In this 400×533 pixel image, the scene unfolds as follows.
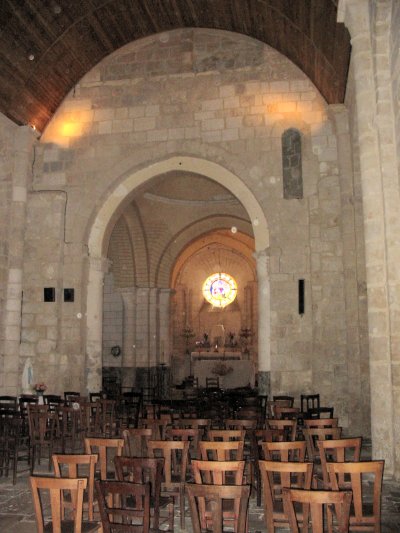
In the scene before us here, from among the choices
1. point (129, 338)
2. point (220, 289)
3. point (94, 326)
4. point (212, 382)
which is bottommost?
point (212, 382)

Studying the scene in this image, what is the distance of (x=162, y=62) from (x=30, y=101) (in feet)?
10.4

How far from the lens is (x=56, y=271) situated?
13000 mm

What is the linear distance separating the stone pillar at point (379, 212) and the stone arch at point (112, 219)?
493 centimetres

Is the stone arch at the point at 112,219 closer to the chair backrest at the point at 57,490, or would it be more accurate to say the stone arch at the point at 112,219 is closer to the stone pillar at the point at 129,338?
the stone pillar at the point at 129,338

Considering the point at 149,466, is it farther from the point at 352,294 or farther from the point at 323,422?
the point at 352,294

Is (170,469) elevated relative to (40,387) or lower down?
lower down

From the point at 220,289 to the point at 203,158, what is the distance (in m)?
14.2

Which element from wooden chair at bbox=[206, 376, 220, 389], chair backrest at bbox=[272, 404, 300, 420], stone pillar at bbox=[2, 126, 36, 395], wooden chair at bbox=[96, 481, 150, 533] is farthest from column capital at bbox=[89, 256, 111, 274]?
wooden chair at bbox=[96, 481, 150, 533]

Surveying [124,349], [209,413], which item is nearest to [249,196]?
[209,413]

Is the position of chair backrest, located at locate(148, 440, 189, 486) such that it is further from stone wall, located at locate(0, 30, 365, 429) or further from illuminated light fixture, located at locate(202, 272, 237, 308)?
illuminated light fixture, located at locate(202, 272, 237, 308)

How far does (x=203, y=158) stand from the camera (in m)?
13.0

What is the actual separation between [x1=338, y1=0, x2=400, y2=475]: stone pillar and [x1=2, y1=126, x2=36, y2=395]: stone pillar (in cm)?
799

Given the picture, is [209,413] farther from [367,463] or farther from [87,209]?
[87,209]

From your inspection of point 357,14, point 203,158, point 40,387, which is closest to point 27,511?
point 40,387
